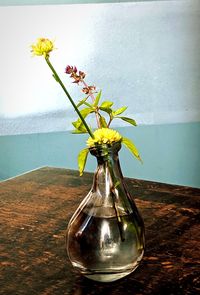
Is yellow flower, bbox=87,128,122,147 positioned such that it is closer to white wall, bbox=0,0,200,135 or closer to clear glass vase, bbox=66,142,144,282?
clear glass vase, bbox=66,142,144,282

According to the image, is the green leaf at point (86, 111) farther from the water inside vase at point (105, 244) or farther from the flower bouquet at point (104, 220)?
the water inside vase at point (105, 244)

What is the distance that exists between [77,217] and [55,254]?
0.14m

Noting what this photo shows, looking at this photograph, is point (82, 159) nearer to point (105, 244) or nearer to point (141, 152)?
point (105, 244)

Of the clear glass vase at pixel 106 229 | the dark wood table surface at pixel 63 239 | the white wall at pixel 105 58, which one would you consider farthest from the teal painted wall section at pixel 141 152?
the clear glass vase at pixel 106 229

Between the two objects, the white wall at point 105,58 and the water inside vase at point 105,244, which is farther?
the white wall at point 105,58

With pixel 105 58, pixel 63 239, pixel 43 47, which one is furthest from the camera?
pixel 105 58

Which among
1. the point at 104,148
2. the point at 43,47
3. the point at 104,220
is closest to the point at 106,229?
the point at 104,220

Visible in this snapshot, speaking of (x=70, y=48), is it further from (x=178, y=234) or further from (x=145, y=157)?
(x=178, y=234)

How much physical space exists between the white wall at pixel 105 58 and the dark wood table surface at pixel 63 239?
111cm

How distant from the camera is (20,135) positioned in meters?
2.47

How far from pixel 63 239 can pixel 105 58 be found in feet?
5.32

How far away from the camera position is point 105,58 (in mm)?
2422

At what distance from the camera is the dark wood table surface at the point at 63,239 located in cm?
75

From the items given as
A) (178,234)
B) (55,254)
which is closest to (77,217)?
(55,254)
